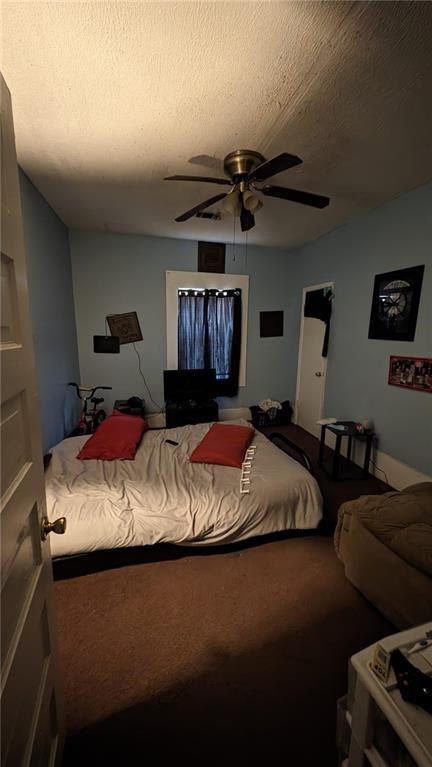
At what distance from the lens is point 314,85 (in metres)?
1.44

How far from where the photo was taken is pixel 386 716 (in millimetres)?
→ 719

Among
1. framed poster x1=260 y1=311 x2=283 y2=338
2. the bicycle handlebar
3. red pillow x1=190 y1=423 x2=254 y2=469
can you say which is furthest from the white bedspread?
framed poster x1=260 y1=311 x2=283 y2=338

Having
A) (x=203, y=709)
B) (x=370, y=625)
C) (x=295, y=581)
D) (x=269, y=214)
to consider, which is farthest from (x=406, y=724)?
(x=269, y=214)

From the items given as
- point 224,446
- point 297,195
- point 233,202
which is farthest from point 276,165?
point 224,446

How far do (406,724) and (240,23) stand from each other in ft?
7.64

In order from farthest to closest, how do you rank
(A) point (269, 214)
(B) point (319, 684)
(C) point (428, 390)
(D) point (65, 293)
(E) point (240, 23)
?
(D) point (65, 293) → (A) point (269, 214) → (C) point (428, 390) → (B) point (319, 684) → (E) point (240, 23)

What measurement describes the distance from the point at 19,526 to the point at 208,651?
4.23 ft

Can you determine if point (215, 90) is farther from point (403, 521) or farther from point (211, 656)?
point (211, 656)

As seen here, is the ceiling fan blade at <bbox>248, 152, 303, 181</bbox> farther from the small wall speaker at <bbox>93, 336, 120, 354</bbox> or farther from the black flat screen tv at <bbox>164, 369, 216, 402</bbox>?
the small wall speaker at <bbox>93, 336, 120, 354</bbox>

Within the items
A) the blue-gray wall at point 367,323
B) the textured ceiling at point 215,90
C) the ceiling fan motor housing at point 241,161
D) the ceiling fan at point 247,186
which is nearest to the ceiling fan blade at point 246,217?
the ceiling fan at point 247,186

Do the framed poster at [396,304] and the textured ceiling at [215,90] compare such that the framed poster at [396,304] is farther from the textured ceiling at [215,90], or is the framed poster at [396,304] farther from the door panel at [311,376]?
the door panel at [311,376]

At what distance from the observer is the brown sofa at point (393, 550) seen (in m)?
1.37

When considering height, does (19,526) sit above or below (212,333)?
below

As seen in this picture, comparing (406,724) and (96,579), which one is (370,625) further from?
→ (96,579)
